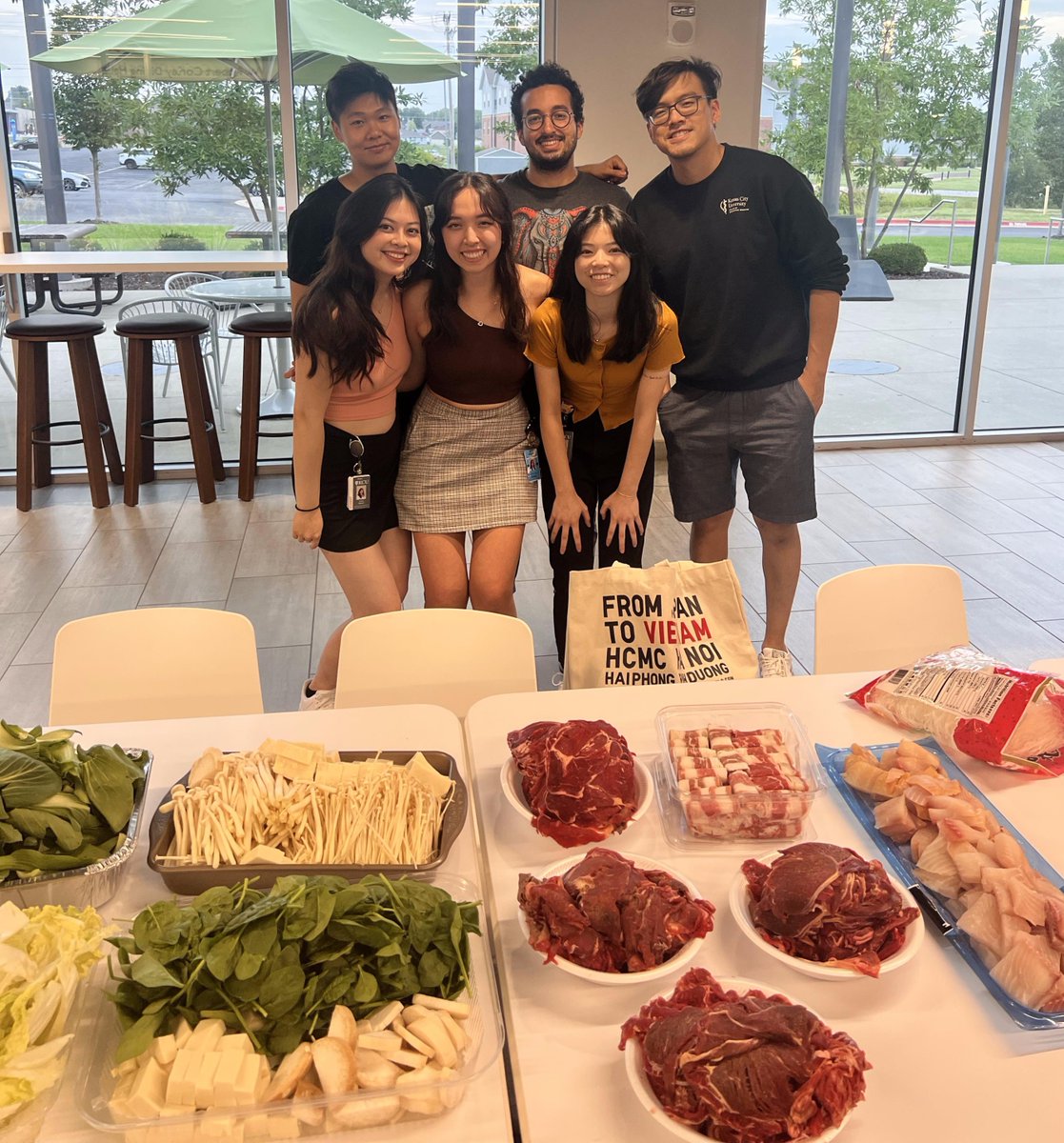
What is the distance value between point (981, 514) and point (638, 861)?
14.0ft

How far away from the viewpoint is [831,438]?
21.0ft

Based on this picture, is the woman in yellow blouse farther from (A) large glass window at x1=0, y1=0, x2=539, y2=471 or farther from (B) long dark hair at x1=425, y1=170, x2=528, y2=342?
(A) large glass window at x1=0, y1=0, x2=539, y2=471

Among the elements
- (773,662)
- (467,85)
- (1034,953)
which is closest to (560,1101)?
(1034,953)

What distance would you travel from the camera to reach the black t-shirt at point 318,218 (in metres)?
3.07

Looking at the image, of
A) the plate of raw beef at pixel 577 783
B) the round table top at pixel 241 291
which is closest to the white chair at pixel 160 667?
the plate of raw beef at pixel 577 783

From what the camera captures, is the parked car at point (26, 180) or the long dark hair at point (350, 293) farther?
Result: the parked car at point (26, 180)

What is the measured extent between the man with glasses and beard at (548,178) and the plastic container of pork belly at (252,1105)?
2.14 m

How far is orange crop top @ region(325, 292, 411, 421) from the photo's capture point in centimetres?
268

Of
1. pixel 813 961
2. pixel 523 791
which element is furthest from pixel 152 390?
pixel 813 961

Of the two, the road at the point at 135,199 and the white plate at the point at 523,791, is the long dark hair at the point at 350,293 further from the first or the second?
the road at the point at 135,199

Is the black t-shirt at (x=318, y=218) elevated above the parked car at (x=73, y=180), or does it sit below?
below

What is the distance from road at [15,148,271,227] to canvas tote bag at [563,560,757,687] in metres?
4.07

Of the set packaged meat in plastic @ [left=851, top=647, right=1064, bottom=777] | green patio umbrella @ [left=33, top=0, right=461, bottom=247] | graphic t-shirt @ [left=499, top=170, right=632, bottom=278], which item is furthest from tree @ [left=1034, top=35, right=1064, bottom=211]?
packaged meat in plastic @ [left=851, top=647, right=1064, bottom=777]

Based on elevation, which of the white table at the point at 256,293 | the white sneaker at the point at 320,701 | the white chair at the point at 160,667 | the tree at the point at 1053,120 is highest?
the tree at the point at 1053,120
